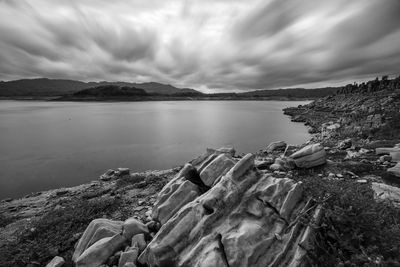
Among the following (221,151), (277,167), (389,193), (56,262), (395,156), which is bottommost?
(56,262)

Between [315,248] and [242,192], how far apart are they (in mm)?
2147

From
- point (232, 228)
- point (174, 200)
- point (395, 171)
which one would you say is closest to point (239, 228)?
point (232, 228)

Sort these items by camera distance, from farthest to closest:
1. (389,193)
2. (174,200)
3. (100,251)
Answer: (174,200), (389,193), (100,251)

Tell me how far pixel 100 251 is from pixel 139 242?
44.3 inches

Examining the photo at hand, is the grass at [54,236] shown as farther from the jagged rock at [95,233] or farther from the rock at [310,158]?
the rock at [310,158]

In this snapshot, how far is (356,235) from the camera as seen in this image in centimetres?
400

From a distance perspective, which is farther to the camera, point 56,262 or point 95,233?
point 95,233

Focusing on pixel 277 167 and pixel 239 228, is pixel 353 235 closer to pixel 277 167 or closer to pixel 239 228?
pixel 239 228

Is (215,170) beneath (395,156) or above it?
above

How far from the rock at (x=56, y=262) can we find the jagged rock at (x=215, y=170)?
212 inches

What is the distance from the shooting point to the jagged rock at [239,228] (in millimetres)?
4273

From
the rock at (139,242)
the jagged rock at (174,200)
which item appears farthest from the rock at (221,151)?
the rock at (139,242)

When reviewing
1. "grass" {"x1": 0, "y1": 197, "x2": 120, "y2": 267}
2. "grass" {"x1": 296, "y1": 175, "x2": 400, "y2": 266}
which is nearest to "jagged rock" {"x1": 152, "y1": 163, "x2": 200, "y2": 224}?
"grass" {"x1": 0, "y1": 197, "x2": 120, "y2": 267}

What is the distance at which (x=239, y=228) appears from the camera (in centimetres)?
483
